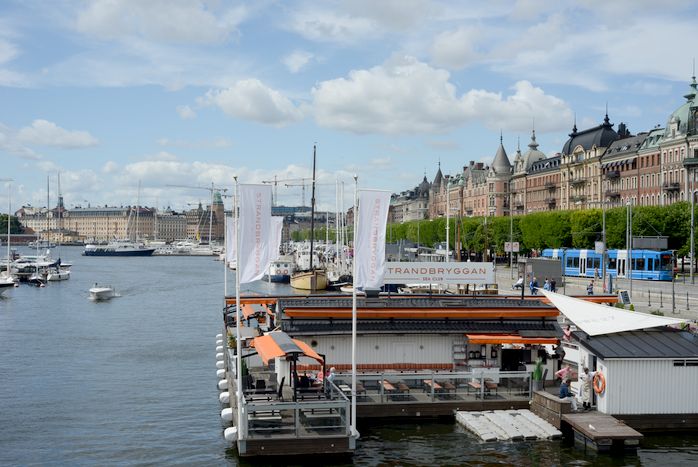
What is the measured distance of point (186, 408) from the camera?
37.7 meters

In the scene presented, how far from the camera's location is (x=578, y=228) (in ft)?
392

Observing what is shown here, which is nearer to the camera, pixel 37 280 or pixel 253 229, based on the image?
pixel 253 229

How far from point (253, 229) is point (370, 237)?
165 inches

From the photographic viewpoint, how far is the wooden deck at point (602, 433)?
2777cm

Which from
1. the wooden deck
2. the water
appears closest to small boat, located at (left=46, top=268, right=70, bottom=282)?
the water

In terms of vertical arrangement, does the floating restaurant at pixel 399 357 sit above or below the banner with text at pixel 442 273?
below

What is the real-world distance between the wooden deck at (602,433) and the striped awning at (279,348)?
898 cm

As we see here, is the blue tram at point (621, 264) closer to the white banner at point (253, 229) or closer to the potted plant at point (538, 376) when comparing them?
the potted plant at point (538, 376)

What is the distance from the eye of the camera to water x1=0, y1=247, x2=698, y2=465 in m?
28.9

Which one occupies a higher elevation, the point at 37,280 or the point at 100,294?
the point at 37,280

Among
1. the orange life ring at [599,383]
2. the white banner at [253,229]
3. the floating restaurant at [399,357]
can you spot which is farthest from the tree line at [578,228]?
the white banner at [253,229]

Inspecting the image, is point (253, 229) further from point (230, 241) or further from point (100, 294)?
point (100, 294)

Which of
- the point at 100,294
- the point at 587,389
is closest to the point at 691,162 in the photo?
the point at 100,294

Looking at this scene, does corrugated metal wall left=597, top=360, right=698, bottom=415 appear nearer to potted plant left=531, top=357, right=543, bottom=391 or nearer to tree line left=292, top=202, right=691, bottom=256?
potted plant left=531, top=357, right=543, bottom=391
